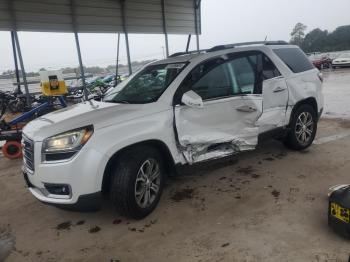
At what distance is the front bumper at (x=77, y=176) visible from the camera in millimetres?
3104

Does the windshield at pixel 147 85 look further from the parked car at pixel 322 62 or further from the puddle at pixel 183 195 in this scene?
the parked car at pixel 322 62

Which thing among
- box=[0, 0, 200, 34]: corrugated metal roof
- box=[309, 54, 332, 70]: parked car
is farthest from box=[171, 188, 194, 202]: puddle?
box=[309, 54, 332, 70]: parked car

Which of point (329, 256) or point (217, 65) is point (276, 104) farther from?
point (329, 256)

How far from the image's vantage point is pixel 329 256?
2.71m

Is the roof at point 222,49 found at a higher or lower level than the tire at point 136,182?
higher

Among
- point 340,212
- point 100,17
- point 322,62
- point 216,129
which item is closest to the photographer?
point 340,212

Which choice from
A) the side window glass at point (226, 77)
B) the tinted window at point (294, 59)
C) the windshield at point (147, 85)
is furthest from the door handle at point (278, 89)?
the windshield at point (147, 85)

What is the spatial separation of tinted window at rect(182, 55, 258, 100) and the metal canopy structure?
227 inches

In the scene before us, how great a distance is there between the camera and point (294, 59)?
528cm

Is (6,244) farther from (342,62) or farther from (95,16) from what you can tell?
(342,62)

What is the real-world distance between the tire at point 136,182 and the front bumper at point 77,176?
0.20 meters

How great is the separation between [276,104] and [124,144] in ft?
8.22

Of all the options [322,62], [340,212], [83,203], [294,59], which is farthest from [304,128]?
[322,62]

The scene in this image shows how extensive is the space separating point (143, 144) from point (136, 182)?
410 millimetres
